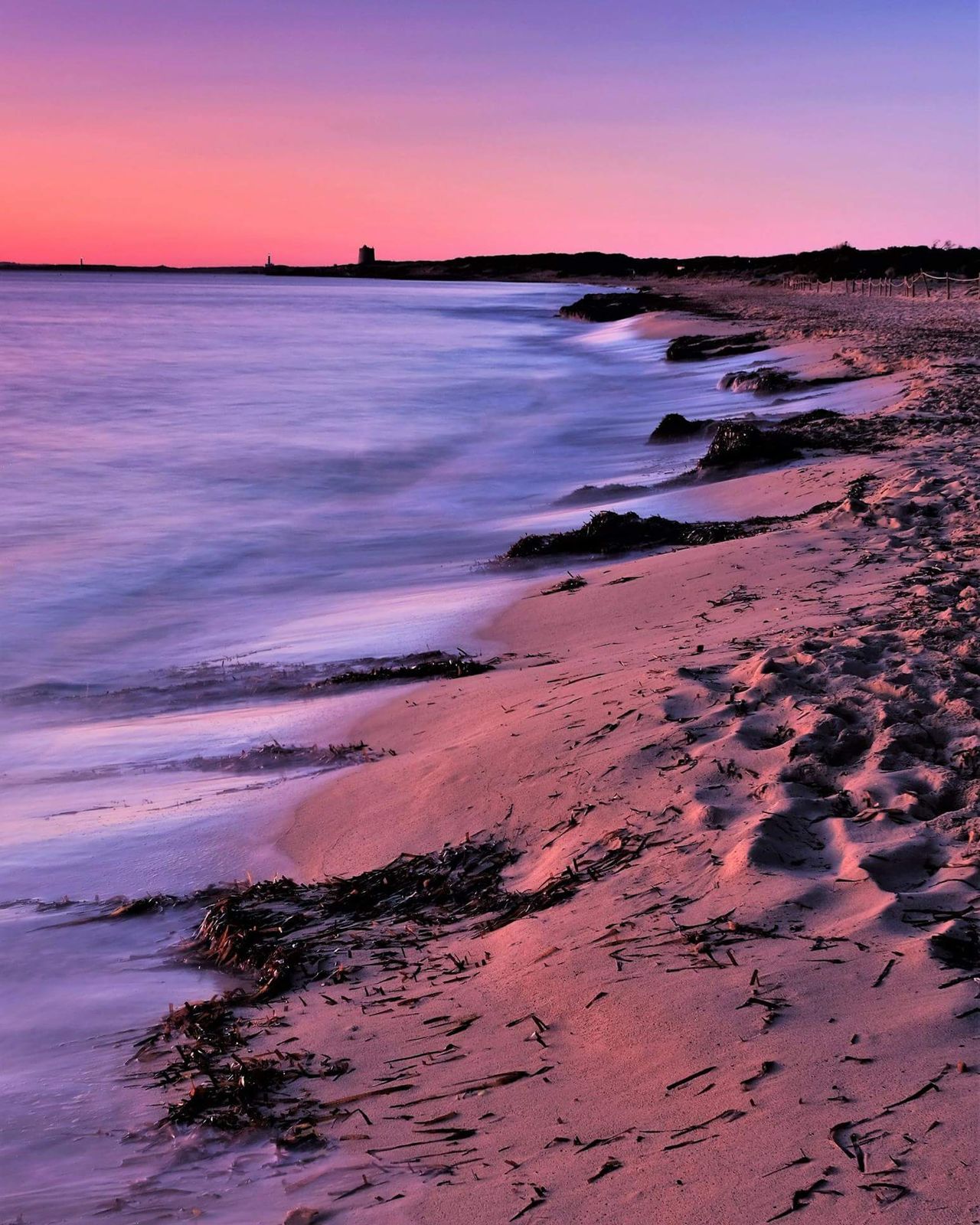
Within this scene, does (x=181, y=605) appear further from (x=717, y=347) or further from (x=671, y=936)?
(x=717, y=347)

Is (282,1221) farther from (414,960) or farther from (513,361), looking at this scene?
(513,361)

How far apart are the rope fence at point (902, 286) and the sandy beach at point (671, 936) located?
104 ft

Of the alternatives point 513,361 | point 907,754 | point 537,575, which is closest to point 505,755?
point 907,754

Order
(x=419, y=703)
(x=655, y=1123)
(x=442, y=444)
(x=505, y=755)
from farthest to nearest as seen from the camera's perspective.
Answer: (x=442, y=444)
(x=419, y=703)
(x=505, y=755)
(x=655, y=1123)

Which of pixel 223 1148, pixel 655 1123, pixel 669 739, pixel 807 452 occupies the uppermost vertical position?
pixel 807 452

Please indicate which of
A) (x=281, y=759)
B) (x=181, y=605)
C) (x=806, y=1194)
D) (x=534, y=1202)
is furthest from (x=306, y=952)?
(x=181, y=605)

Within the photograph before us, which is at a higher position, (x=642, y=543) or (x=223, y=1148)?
(x=642, y=543)

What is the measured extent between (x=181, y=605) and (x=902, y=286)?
37722 millimetres

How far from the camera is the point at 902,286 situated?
A: 40.7 m

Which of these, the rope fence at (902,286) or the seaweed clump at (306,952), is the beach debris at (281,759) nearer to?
the seaweed clump at (306,952)

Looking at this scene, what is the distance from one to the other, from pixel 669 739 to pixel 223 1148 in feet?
6.08

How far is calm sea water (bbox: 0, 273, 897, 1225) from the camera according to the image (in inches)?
114

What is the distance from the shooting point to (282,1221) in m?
2.16

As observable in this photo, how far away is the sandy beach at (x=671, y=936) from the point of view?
2.05 metres
